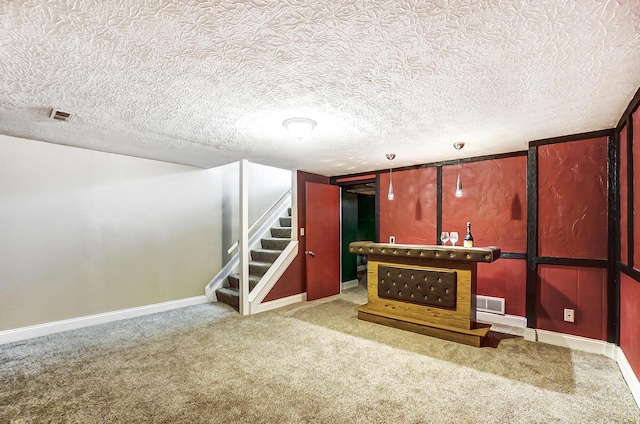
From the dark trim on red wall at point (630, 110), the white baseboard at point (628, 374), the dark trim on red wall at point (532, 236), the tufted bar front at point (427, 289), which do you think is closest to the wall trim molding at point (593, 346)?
the white baseboard at point (628, 374)

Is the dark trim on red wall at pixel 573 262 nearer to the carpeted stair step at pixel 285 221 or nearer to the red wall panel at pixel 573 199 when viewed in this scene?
the red wall panel at pixel 573 199

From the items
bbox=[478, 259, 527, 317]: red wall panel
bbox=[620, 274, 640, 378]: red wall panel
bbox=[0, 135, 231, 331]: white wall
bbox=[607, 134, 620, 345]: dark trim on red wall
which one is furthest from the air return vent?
bbox=[607, 134, 620, 345]: dark trim on red wall

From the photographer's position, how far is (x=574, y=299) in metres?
→ 3.16

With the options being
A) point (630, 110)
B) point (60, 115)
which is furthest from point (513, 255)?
point (60, 115)

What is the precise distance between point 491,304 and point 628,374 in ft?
5.37

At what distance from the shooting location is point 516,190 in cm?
392

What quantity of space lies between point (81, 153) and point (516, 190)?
5625 millimetres

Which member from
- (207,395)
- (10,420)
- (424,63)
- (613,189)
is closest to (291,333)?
(207,395)

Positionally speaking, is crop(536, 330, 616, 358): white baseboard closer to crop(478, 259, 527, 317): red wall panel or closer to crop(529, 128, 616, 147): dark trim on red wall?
crop(478, 259, 527, 317): red wall panel

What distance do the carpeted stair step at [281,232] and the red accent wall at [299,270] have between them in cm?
69

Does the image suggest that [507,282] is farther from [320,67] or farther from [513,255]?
[320,67]

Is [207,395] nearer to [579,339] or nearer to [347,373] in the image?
[347,373]

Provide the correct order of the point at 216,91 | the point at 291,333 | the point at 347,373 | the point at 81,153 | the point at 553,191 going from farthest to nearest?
1. the point at 81,153
2. the point at 291,333
3. the point at 553,191
4. the point at 347,373
5. the point at 216,91

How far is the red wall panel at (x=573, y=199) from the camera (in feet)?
9.97
